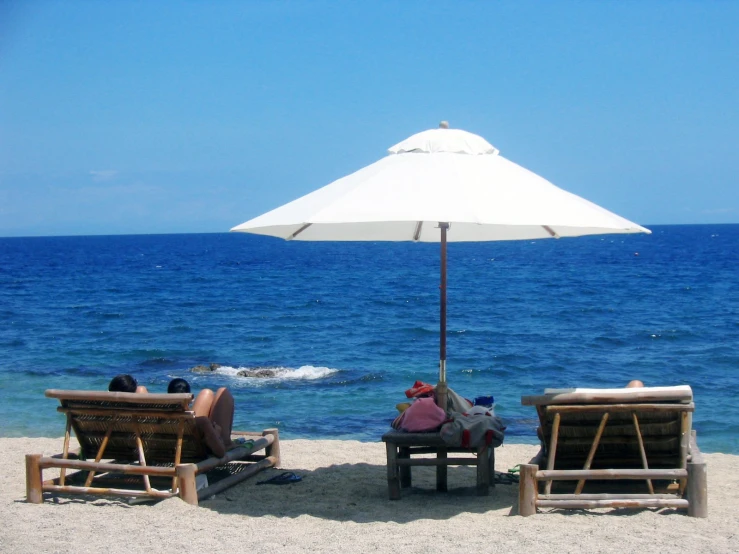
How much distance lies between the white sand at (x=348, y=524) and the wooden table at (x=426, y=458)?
4.2 inches

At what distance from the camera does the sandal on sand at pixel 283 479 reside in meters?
6.00

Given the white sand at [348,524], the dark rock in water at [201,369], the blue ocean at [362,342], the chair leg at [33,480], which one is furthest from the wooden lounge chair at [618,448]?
the dark rock in water at [201,369]

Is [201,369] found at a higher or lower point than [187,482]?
lower

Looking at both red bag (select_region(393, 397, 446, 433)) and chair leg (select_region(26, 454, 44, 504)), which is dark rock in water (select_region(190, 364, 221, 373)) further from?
red bag (select_region(393, 397, 446, 433))

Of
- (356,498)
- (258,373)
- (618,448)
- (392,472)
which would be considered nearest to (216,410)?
(356,498)

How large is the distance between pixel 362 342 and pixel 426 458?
1415 centimetres

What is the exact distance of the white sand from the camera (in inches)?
172

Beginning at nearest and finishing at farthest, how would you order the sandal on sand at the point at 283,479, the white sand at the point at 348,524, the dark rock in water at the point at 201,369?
the white sand at the point at 348,524 < the sandal on sand at the point at 283,479 < the dark rock in water at the point at 201,369

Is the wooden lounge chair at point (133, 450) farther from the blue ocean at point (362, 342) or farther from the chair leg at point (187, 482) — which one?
the blue ocean at point (362, 342)

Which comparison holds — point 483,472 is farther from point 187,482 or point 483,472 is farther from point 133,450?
point 133,450

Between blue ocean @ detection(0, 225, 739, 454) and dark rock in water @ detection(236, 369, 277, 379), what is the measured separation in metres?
0.21

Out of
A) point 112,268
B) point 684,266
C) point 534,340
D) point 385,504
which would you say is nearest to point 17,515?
point 385,504

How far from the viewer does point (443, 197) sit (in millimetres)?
4645

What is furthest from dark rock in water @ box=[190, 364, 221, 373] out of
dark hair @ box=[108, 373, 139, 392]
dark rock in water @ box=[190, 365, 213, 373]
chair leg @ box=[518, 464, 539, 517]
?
chair leg @ box=[518, 464, 539, 517]
